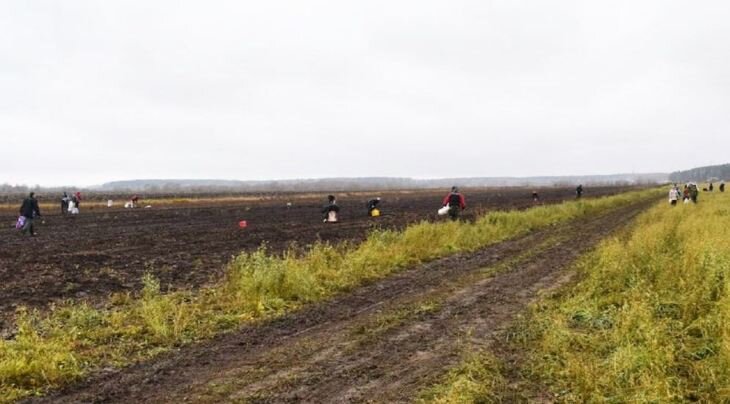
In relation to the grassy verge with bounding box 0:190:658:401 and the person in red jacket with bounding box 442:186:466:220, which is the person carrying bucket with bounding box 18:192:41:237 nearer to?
the grassy verge with bounding box 0:190:658:401

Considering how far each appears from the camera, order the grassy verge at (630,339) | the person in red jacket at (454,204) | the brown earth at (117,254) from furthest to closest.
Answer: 1. the person in red jacket at (454,204)
2. the brown earth at (117,254)
3. the grassy verge at (630,339)

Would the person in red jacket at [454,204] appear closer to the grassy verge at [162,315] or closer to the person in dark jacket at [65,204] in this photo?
the grassy verge at [162,315]

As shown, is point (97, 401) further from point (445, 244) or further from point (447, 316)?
point (445, 244)

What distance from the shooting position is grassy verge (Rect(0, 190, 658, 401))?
21.7 feet

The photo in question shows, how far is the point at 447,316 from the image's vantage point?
29.3 ft

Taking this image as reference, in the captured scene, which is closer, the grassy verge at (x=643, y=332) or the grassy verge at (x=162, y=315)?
the grassy verge at (x=643, y=332)

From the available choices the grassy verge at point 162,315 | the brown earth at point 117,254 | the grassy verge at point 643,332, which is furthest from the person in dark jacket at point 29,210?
the grassy verge at point 643,332

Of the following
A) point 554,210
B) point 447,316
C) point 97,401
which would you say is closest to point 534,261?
point 447,316

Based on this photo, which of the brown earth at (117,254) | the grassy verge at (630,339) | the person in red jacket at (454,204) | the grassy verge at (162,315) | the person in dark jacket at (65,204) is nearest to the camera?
the grassy verge at (630,339)

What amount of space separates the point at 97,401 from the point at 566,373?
5.13 metres

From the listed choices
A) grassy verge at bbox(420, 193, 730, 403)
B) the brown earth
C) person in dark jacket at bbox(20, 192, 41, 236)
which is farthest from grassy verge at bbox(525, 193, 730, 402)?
person in dark jacket at bbox(20, 192, 41, 236)

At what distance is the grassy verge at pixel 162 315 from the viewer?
662cm

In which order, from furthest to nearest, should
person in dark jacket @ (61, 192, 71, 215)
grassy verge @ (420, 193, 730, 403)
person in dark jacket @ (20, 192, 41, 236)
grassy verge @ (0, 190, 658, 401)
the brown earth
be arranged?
person in dark jacket @ (61, 192, 71, 215) → person in dark jacket @ (20, 192, 41, 236) → the brown earth → grassy verge @ (0, 190, 658, 401) → grassy verge @ (420, 193, 730, 403)

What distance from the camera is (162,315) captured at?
8805 millimetres
